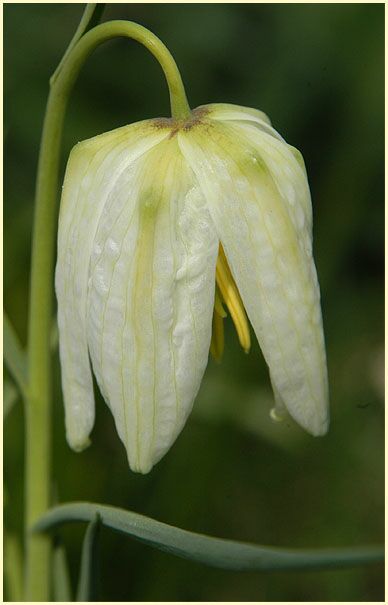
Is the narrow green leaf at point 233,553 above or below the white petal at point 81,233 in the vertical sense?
below

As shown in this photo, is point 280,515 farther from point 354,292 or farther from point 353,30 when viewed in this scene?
point 353,30

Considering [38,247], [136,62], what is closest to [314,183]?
[136,62]

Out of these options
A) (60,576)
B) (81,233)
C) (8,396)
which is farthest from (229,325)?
(81,233)

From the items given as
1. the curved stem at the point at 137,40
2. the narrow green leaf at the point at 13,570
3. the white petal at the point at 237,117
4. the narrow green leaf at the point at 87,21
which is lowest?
the narrow green leaf at the point at 13,570

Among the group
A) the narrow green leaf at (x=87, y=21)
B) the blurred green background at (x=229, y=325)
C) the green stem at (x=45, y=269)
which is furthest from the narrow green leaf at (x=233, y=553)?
the blurred green background at (x=229, y=325)

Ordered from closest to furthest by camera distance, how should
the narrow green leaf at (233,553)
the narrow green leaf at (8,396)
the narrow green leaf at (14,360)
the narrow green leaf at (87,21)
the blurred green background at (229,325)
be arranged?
the narrow green leaf at (233,553), the narrow green leaf at (87,21), the narrow green leaf at (14,360), the narrow green leaf at (8,396), the blurred green background at (229,325)

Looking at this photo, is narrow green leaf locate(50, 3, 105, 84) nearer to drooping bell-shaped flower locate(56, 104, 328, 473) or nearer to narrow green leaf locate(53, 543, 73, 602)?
drooping bell-shaped flower locate(56, 104, 328, 473)

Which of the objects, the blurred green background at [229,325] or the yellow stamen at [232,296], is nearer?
the yellow stamen at [232,296]

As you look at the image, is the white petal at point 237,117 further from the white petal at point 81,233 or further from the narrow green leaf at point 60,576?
the narrow green leaf at point 60,576
